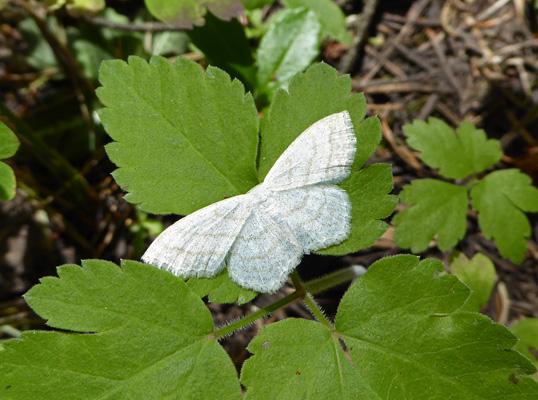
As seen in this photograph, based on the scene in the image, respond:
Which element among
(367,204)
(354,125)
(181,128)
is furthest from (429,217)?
(181,128)

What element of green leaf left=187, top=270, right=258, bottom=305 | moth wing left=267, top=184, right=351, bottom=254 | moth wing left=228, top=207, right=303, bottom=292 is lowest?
green leaf left=187, top=270, right=258, bottom=305

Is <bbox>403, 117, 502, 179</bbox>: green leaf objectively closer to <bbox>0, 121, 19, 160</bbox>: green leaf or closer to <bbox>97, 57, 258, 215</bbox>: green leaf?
<bbox>97, 57, 258, 215</bbox>: green leaf

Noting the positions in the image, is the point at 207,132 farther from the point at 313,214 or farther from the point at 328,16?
the point at 328,16

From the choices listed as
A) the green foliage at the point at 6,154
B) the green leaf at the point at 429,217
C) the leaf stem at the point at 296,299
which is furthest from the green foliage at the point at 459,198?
the green foliage at the point at 6,154

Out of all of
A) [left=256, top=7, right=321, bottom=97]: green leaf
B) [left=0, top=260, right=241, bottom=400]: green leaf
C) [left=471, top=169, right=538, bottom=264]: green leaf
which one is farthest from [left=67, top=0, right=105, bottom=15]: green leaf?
[left=471, top=169, right=538, bottom=264]: green leaf

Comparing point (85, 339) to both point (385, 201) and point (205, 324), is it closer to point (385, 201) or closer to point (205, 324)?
point (205, 324)

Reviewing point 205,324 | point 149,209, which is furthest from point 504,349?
point 149,209

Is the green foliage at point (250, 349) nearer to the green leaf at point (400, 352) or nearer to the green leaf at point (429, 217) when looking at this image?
the green leaf at point (400, 352)
